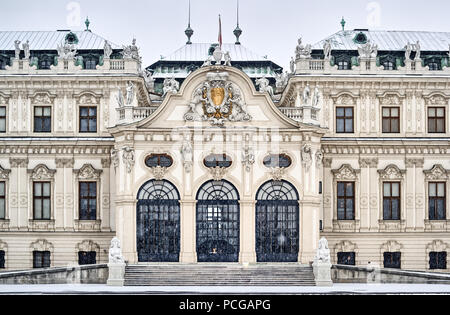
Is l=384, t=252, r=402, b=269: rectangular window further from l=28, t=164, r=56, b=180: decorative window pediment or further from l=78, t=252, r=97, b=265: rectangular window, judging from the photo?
l=28, t=164, r=56, b=180: decorative window pediment

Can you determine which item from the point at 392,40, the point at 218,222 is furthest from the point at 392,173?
the point at 218,222

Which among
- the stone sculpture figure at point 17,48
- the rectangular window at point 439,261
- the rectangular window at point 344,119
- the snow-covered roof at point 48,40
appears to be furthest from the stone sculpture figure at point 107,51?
the rectangular window at point 439,261

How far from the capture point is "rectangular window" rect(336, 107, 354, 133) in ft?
111

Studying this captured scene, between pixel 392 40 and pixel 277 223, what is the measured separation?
12255 mm

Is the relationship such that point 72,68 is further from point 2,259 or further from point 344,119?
point 344,119

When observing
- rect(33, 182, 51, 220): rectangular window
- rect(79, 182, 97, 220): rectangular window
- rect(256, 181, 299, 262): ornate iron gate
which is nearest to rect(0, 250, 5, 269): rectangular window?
rect(33, 182, 51, 220): rectangular window

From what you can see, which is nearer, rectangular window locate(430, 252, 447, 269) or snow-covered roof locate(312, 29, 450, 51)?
rectangular window locate(430, 252, 447, 269)

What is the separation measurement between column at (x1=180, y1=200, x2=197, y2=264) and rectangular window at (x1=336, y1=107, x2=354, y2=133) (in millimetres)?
8722

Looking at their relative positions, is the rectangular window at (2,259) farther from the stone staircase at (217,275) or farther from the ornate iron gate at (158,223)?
the stone staircase at (217,275)

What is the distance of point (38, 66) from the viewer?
34.1 metres

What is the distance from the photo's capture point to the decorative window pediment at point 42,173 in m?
33.2

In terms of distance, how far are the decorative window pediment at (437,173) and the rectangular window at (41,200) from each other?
1761 cm

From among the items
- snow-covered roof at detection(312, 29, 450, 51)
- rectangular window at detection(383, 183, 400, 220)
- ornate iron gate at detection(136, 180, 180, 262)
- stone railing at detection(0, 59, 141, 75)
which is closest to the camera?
ornate iron gate at detection(136, 180, 180, 262)
